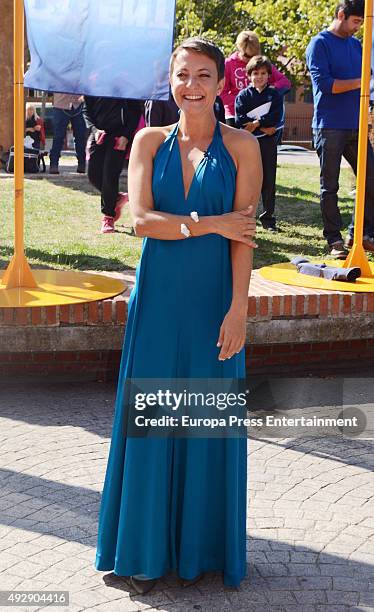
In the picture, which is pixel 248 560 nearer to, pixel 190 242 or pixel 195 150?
pixel 190 242

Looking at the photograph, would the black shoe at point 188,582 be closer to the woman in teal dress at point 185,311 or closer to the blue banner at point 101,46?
the woman in teal dress at point 185,311

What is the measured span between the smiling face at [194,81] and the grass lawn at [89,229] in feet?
14.7

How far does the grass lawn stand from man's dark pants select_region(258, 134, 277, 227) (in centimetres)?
16

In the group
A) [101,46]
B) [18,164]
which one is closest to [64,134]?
[101,46]

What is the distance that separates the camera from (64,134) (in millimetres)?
17891

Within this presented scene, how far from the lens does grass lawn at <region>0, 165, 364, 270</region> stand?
343 inches

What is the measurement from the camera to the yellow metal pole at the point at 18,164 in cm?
677

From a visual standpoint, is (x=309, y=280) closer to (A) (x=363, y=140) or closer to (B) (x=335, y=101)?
(A) (x=363, y=140)

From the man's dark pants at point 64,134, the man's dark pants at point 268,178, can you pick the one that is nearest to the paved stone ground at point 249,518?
the man's dark pants at point 268,178

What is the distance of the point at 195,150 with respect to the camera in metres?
3.85

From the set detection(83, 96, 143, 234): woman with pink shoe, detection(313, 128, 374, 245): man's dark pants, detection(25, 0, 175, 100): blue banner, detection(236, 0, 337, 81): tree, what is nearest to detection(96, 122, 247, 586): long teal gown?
detection(25, 0, 175, 100): blue banner

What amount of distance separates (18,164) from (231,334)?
139 inches

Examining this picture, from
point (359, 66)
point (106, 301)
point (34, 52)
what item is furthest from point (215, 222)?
point (359, 66)

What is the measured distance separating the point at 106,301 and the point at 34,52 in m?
2.04
